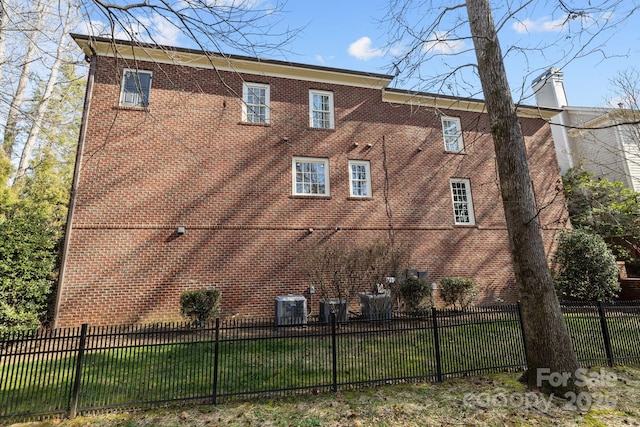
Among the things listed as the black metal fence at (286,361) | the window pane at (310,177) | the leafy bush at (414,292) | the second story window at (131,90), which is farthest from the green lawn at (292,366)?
the second story window at (131,90)

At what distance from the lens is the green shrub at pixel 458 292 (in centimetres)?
1095

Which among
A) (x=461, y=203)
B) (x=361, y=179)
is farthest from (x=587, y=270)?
(x=361, y=179)

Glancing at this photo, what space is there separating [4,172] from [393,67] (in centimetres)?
1153

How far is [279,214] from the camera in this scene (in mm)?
10922

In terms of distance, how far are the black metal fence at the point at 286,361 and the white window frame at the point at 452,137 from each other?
28.1 feet

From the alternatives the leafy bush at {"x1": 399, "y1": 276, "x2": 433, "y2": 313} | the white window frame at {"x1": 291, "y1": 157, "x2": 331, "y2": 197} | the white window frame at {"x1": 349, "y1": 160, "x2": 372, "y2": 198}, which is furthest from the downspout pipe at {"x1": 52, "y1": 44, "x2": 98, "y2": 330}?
the leafy bush at {"x1": 399, "y1": 276, "x2": 433, "y2": 313}

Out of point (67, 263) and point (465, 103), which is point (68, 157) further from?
point (465, 103)

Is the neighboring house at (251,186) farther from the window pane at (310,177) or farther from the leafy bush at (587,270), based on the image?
the leafy bush at (587,270)

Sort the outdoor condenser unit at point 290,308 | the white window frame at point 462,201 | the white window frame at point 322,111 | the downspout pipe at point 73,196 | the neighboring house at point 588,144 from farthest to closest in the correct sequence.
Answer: the neighboring house at point 588,144, the white window frame at point 462,201, the white window frame at point 322,111, the outdoor condenser unit at point 290,308, the downspout pipe at point 73,196

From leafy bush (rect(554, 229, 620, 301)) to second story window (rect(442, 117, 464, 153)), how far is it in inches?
219

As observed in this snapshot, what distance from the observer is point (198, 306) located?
8625 millimetres

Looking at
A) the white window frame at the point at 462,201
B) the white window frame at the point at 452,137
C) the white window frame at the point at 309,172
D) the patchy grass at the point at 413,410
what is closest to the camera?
the patchy grass at the point at 413,410

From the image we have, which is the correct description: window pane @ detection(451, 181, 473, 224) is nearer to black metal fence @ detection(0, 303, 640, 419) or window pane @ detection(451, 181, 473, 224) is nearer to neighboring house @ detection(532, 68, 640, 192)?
black metal fence @ detection(0, 303, 640, 419)

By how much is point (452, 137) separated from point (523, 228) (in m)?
9.94
